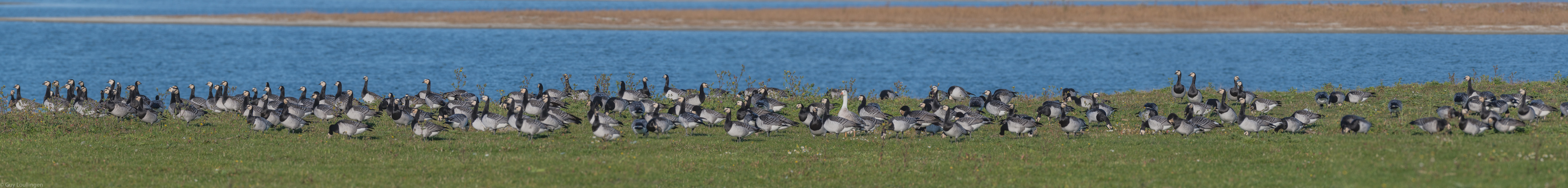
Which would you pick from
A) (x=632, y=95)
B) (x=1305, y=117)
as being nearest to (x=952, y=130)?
(x=1305, y=117)

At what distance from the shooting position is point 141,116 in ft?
84.7

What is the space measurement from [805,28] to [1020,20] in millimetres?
19000

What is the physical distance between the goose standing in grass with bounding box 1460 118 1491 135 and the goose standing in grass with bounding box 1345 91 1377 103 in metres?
8.11

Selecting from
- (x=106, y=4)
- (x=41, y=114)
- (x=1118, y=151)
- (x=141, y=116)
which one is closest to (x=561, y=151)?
(x=1118, y=151)

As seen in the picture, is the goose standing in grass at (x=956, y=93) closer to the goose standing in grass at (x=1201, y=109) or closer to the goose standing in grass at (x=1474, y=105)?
the goose standing in grass at (x=1201, y=109)

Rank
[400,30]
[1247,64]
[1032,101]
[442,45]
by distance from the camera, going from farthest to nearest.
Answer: [400,30] < [442,45] < [1247,64] < [1032,101]

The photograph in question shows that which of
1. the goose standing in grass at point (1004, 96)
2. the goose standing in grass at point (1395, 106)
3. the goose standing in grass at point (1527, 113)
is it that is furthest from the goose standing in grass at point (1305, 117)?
the goose standing in grass at point (1004, 96)

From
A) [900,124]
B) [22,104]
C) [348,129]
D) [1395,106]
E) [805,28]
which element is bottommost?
[805,28]

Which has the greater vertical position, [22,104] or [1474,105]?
[1474,105]

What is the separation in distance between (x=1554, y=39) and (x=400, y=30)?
3602 inches

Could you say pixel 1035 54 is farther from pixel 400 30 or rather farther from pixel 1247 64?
pixel 400 30

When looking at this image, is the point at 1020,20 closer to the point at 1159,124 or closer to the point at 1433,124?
the point at 1159,124

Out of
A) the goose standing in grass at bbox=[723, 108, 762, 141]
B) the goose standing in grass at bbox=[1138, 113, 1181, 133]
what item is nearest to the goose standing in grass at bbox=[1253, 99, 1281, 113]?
the goose standing in grass at bbox=[1138, 113, 1181, 133]

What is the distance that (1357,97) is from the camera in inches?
1144
